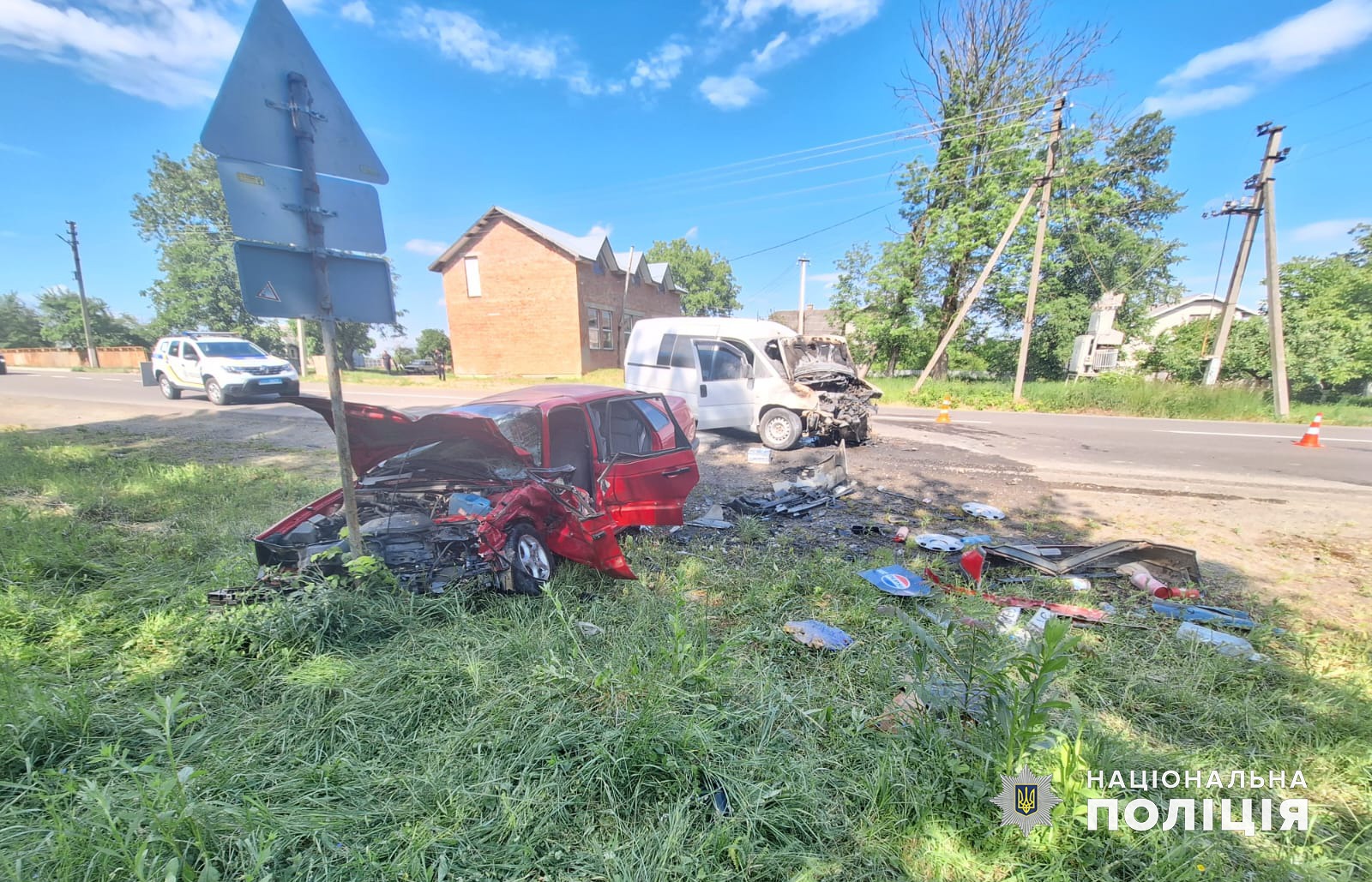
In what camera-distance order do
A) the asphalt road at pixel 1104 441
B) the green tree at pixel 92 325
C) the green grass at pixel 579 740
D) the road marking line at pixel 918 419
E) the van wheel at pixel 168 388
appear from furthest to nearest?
the green tree at pixel 92 325 < the van wheel at pixel 168 388 < the road marking line at pixel 918 419 < the asphalt road at pixel 1104 441 < the green grass at pixel 579 740

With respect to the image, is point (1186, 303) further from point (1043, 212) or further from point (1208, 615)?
point (1208, 615)

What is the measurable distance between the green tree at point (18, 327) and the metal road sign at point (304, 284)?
66387 mm

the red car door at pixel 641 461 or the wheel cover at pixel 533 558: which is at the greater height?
A: the red car door at pixel 641 461

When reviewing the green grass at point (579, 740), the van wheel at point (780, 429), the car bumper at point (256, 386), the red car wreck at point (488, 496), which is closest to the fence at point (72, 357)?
the car bumper at point (256, 386)

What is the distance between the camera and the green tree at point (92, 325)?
36781 millimetres

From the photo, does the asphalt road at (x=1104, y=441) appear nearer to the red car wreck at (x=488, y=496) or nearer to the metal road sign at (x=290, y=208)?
the red car wreck at (x=488, y=496)

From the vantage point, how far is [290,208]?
2.42 meters

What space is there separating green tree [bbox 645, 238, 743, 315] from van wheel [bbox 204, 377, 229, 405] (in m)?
38.6

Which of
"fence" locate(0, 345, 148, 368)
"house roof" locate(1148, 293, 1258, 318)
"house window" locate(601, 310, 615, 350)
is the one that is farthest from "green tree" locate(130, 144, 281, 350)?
"house roof" locate(1148, 293, 1258, 318)

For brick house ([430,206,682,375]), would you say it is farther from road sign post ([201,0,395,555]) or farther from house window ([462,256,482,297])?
road sign post ([201,0,395,555])

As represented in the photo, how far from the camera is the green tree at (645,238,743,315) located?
4903 centimetres

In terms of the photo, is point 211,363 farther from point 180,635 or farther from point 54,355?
point 54,355

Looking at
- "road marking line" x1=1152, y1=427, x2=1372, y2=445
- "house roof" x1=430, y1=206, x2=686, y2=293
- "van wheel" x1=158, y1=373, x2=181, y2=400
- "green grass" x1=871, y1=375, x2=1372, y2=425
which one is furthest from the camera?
"house roof" x1=430, y1=206, x2=686, y2=293

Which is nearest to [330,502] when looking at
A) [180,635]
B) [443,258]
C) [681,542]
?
[180,635]
